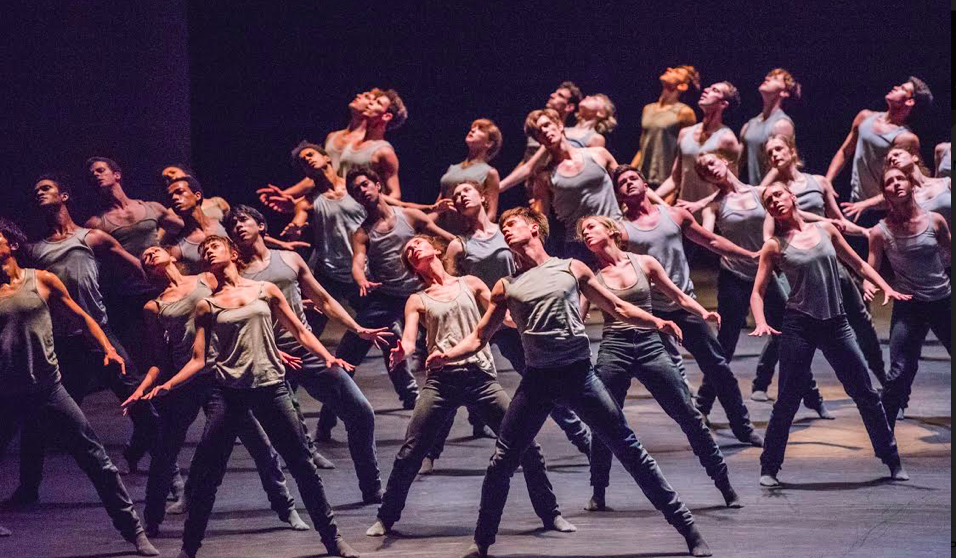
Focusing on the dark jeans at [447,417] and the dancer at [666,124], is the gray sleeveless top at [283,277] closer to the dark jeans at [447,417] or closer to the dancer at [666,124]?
the dark jeans at [447,417]

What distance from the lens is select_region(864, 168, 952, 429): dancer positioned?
8.12m

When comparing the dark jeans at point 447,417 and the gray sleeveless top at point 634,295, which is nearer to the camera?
the dark jeans at point 447,417

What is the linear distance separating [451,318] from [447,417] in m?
0.48

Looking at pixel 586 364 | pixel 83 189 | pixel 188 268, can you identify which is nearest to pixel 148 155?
pixel 83 189

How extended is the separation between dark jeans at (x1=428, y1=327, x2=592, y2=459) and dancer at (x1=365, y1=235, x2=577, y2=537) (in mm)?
383

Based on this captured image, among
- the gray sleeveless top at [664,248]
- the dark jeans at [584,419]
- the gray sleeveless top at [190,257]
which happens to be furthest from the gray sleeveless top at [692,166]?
the dark jeans at [584,419]

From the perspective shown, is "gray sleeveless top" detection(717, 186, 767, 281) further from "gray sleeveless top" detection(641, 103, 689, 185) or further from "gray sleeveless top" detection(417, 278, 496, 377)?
"gray sleeveless top" detection(641, 103, 689, 185)

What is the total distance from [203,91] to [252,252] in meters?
6.43

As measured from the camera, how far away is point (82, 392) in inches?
328

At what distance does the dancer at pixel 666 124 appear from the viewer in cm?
1221

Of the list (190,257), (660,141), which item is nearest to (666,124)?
(660,141)

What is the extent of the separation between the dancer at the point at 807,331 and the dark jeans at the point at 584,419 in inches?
51.1

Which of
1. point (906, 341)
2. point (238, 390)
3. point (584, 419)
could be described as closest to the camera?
point (238, 390)

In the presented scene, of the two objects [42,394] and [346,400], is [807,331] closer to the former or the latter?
[346,400]
